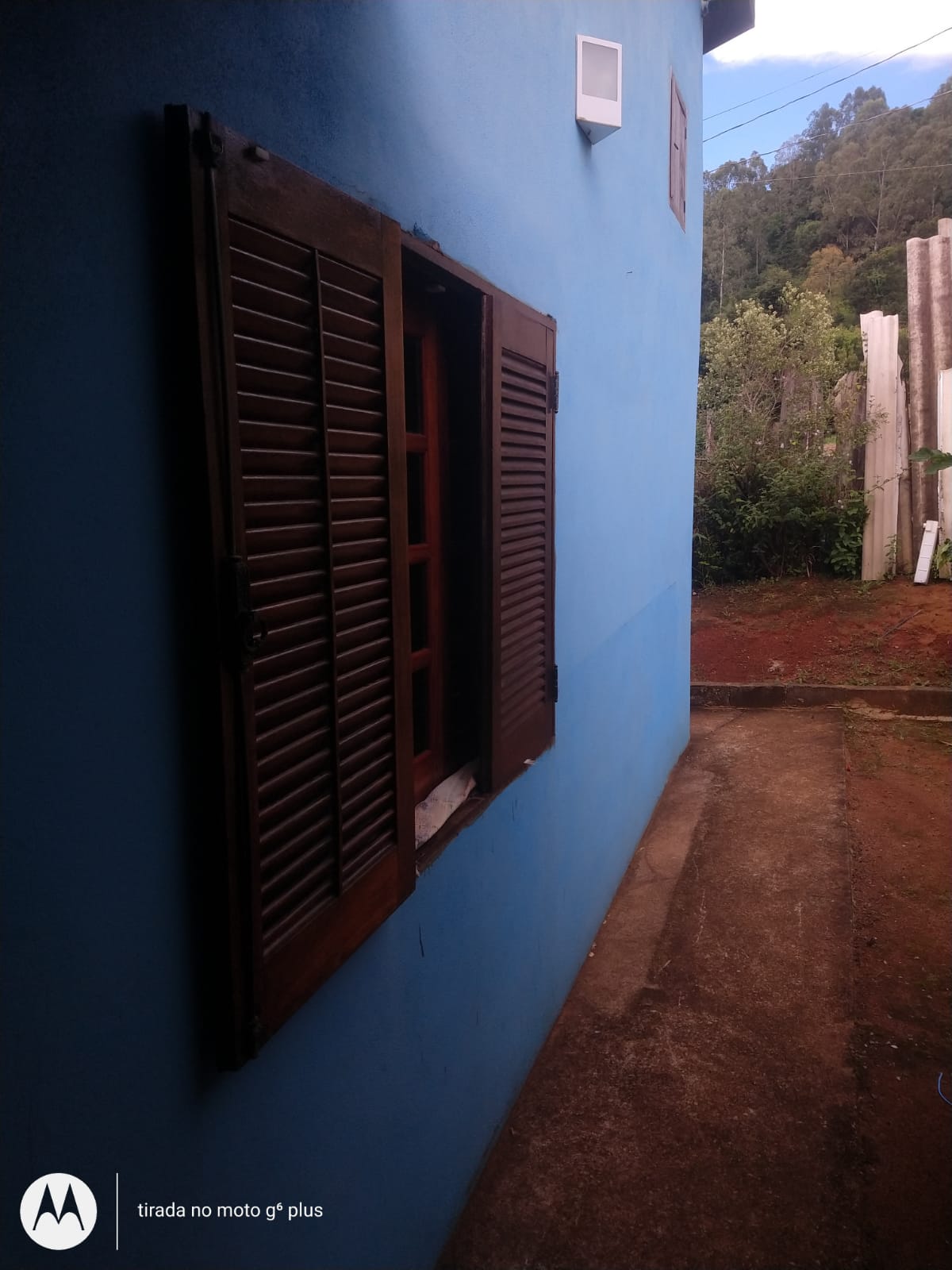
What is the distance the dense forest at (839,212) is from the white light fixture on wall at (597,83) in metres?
18.6

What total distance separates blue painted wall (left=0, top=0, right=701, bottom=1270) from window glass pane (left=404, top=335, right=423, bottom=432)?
0.26m

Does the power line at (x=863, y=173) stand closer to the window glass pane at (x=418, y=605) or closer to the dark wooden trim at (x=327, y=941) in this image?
the window glass pane at (x=418, y=605)

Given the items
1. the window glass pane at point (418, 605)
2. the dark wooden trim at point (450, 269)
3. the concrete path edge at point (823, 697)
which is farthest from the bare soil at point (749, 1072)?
the dark wooden trim at point (450, 269)

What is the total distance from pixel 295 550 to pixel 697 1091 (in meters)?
2.58

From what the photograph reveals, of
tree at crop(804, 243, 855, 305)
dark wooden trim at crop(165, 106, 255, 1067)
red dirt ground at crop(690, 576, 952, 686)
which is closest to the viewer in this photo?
dark wooden trim at crop(165, 106, 255, 1067)

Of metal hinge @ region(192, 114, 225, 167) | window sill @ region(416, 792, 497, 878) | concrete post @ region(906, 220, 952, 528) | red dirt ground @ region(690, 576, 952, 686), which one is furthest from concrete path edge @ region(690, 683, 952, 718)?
metal hinge @ region(192, 114, 225, 167)

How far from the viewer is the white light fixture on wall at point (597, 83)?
3072 millimetres

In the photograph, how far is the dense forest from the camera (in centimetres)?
2177

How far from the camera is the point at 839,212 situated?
24188mm

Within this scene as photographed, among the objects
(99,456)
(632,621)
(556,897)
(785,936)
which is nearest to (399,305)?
(99,456)

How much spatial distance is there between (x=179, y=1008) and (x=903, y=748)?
6.38 meters

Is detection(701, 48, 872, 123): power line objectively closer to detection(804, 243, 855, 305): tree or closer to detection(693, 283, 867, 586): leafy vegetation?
detection(804, 243, 855, 305): tree

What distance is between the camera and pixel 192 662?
124 cm

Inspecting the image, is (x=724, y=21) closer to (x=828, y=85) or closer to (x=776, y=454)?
(x=776, y=454)
